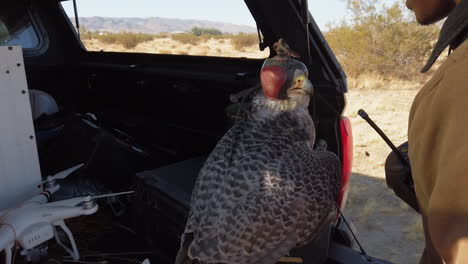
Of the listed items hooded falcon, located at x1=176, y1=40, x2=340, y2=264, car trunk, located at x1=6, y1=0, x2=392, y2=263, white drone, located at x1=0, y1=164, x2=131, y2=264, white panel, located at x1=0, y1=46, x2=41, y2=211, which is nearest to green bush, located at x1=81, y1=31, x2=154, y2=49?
car trunk, located at x1=6, y1=0, x2=392, y2=263

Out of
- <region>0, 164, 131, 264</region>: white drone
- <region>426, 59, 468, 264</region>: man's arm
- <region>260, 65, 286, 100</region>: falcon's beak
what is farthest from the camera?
<region>0, 164, 131, 264</region>: white drone

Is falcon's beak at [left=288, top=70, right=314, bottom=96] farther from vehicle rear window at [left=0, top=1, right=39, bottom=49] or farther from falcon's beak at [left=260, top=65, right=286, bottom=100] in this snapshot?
vehicle rear window at [left=0, top=1, right=39, bottom=49]

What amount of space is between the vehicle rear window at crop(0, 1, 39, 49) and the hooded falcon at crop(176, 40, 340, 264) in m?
3.14

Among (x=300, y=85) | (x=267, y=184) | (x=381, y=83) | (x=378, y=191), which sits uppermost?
(x=300, y=85)

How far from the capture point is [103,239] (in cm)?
297

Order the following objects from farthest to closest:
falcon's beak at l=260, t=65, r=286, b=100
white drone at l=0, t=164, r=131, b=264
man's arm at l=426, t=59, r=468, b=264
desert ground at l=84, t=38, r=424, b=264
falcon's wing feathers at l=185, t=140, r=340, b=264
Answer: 1. desert ground at l=84, t=38, r=424, b=264
2. white drone at l=0, t=164, r=131, b=264
3. falcon's beak at l=260, t=65, r=286, b=100
4. falcon's wing feathers at l=185, t=140, r=340, b=264
5. man's arm at l=426, t=59, r=468, b=264

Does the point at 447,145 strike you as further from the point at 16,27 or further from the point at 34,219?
the point at 16,27

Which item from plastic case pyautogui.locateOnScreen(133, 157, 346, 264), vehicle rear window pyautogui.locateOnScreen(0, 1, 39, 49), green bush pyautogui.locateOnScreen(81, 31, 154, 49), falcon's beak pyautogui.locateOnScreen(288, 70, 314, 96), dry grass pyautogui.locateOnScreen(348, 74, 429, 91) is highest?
vehicle rear window pyautogui.locateOnScreen(0, 1, 39, 49)

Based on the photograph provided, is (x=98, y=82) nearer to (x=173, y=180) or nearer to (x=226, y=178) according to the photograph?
(x=173, y=180)

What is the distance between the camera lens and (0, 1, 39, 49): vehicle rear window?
12.8 ft

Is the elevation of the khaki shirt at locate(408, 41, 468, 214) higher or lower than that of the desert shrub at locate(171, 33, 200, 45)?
higher

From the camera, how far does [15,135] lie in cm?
223

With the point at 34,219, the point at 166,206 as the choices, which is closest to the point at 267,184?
the point at 166,206

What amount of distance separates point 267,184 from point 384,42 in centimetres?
1531
